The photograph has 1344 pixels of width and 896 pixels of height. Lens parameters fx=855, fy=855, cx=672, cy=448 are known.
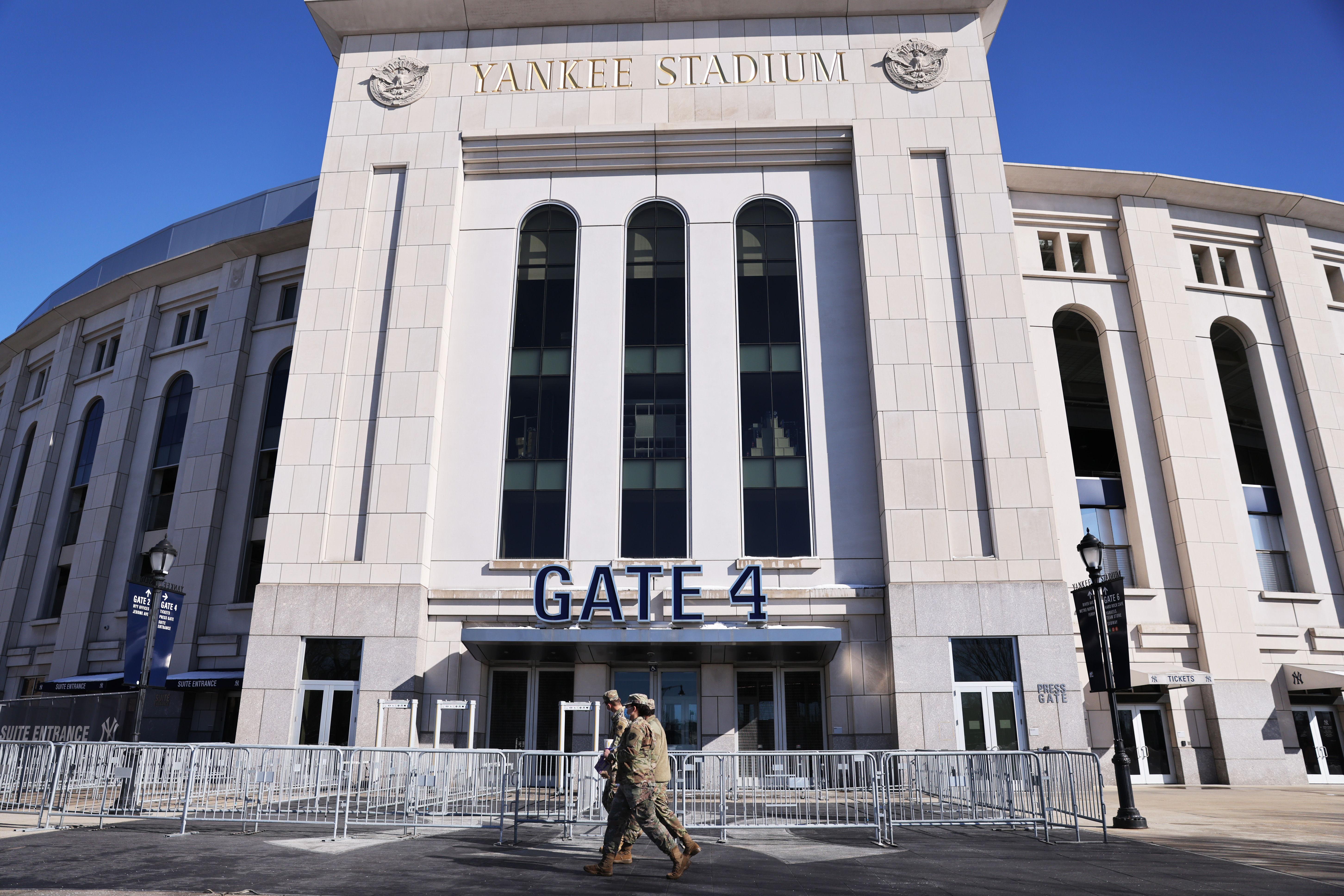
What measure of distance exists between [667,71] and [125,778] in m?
23.9

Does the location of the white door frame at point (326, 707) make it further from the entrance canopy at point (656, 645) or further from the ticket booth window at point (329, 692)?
the entrance canopy at point (656, 645)

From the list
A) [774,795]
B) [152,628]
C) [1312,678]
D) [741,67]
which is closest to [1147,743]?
[1312,678]

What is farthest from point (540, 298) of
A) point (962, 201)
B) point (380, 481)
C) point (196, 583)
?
point (196, 583)

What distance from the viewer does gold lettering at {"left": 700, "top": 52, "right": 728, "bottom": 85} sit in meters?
27.4

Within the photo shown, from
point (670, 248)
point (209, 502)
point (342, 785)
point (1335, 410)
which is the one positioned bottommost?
point (342, 785)

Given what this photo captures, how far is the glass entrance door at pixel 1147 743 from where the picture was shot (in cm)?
2586

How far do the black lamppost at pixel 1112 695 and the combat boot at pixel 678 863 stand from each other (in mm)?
8808

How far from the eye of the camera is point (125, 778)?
14.0 meters

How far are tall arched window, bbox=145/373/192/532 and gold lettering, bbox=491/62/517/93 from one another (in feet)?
57.9

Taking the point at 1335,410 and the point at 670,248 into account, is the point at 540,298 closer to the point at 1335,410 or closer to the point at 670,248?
the point at 670,248

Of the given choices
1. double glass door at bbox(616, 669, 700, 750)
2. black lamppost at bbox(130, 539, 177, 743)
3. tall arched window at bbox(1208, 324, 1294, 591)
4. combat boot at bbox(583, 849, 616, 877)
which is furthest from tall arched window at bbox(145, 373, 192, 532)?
tall arched window at bbox(1208, 324, 1294, 591)

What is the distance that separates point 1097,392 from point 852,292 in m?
17.2

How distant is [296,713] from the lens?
2220 centimetres

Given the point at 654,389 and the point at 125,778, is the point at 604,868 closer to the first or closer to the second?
the point at 125,778
